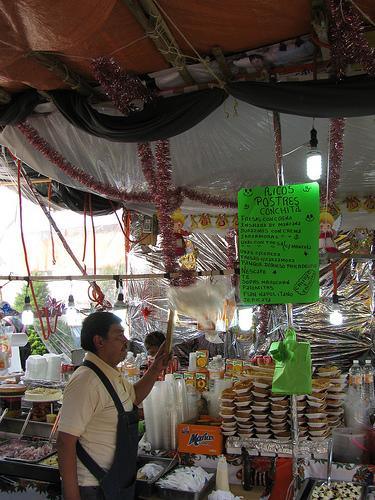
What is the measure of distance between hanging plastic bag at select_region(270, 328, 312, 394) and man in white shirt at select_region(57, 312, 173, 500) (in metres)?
0.78

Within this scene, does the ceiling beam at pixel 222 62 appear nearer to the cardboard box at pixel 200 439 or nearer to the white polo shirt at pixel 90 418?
the white polo shirt at pixel 90 418

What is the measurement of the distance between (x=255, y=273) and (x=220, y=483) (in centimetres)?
121

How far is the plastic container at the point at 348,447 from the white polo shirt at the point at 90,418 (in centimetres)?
126

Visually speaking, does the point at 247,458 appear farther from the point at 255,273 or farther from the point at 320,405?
the point at 255,273

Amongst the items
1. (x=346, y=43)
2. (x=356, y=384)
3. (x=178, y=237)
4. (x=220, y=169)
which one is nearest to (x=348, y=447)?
(x=356, y=384)

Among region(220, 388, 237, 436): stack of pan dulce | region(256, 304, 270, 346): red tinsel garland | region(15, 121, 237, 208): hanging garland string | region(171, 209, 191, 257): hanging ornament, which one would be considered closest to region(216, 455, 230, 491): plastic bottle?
region(220, 388, 237, 436): stack of pan dulce

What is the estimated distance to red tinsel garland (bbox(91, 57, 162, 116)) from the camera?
7.24 ft

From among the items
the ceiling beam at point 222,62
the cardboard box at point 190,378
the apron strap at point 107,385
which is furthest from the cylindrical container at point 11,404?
the ceiling beam at point 222,62

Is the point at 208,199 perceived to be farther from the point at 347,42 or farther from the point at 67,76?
the point at 347,42

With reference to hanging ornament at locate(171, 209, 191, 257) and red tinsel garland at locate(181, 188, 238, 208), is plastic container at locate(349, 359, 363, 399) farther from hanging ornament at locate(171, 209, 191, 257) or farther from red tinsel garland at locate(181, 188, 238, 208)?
red tinsel garland at locate(181, 188, 238, 208)

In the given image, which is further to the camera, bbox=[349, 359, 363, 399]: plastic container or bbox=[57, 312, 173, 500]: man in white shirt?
bbox=[349, 359, 363, 399]: plastic container

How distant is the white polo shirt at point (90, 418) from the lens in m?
1.79

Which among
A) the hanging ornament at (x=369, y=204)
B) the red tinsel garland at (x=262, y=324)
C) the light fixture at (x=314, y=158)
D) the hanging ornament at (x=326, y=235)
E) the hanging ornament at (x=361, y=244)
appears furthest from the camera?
the red tinsel garland at (x=262, y=324)

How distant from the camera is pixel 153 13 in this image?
5.96 ft
